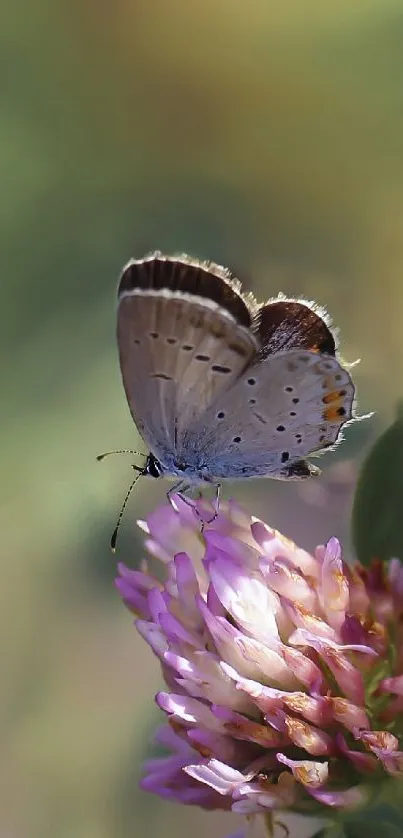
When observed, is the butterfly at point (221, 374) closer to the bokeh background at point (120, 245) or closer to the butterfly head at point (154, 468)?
the butterfly head at point (154, 468)

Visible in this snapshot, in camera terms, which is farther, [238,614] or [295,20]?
[295,20]

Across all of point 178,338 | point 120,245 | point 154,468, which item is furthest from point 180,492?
point 120,245

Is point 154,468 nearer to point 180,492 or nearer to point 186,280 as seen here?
point 180,492

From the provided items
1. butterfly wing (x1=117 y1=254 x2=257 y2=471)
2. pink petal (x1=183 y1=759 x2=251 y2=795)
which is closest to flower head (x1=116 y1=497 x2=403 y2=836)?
pink petal (x1=183 y1=759 x2=251 y2=795)

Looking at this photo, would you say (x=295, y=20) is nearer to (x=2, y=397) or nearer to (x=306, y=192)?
(x=306, y=192)

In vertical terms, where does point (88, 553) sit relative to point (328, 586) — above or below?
above

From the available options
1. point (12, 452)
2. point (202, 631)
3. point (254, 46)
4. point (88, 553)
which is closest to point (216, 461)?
point (202, 631)
